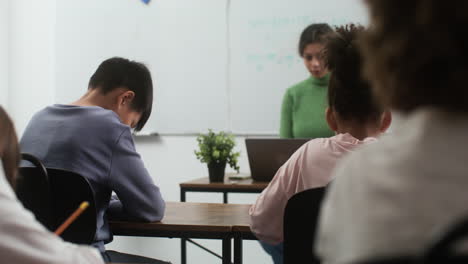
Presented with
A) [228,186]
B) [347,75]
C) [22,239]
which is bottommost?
[228,186]

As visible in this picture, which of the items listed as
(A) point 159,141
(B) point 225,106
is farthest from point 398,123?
(A) point 159,141

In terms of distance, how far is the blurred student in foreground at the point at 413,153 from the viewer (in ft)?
1.57

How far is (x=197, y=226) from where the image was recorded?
64.2 inches

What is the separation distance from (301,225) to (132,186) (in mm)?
655

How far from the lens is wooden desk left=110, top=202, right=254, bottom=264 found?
162 centimetres

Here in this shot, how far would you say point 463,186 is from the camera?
0.48 metres

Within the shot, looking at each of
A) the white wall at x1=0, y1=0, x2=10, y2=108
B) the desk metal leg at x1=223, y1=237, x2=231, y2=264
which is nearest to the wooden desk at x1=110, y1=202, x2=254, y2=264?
the desk metal leg at x1=223, y1=237, x2=231, y2=264

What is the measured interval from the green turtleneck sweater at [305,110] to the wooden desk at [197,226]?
1379mm

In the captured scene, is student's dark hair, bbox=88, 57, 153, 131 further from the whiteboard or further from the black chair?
the whiteboard

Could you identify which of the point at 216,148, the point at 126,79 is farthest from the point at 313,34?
the point at 126,79

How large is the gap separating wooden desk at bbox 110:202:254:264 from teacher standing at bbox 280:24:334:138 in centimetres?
138

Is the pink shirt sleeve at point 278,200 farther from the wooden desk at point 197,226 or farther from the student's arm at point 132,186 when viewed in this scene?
the student's arm at point 132,186

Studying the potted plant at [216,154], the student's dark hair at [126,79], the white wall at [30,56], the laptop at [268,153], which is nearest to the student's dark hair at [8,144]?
the student's dark hair at [126,79]

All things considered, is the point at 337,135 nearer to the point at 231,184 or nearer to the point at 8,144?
the point at 8,144
